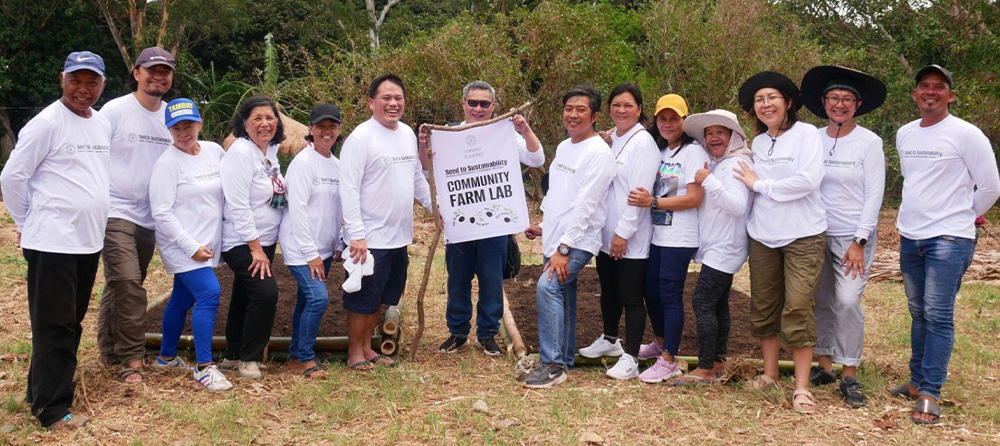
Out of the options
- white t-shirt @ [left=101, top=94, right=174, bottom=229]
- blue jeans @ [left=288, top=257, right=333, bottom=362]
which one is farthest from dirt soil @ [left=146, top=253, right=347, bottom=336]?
white t-shirt @ [left=101, top=94, right=174, bottom=229]

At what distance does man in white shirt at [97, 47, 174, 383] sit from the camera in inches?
191

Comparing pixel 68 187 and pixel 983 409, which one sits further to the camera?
pixel 983 409

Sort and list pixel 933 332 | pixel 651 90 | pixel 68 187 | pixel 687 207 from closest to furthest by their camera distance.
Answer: pixel 68 187, pixel 933 332, pixel 687 207, pixel 651 90

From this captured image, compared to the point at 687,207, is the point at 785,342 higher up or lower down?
lower down

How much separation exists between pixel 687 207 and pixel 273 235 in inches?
104

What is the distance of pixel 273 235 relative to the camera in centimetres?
521

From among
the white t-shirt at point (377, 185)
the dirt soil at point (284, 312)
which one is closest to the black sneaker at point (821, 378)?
the white t-shirt at point (377, 185)

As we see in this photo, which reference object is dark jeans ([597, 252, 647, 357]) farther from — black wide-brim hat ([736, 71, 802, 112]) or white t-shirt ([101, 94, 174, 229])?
white t-shirt ([101, 94, 174, 229])

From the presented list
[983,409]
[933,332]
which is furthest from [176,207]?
[983,409]

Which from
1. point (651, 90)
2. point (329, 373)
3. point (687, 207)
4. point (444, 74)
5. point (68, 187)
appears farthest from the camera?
point (651, 90)

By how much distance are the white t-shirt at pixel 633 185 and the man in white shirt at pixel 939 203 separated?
1.45 meters

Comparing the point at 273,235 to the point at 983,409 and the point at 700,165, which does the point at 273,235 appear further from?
the point at 983,409

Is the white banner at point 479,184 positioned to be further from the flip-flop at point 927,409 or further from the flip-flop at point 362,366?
the flip-flop at point 927,409

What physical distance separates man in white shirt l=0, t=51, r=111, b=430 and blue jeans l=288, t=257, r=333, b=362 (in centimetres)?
123
